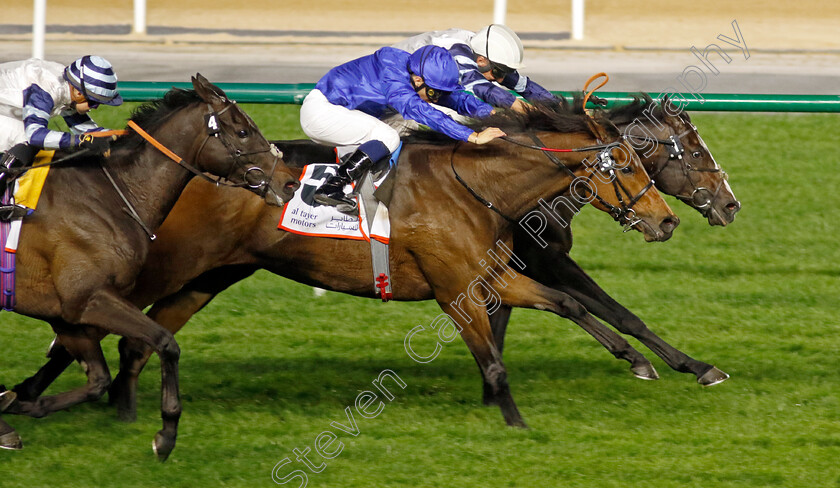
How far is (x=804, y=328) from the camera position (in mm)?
7262

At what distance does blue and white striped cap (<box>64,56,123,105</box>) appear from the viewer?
195 inches

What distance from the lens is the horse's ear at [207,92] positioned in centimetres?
498

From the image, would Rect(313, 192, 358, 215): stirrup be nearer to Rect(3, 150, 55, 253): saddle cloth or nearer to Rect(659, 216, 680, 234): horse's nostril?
Rect(3, 150, 55, 253): saddle cloth

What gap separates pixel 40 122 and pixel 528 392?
266 centimetres

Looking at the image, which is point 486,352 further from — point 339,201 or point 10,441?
point 10,441

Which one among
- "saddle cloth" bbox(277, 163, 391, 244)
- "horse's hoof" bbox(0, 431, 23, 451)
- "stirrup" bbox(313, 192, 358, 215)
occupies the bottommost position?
"horse's hoof" bbox(0, 431, 23, 451)

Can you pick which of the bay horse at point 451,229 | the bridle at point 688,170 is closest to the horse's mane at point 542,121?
the bay horse at point 451,229

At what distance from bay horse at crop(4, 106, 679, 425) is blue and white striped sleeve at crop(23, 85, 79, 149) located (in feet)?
2.95

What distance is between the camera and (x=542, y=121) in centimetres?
569

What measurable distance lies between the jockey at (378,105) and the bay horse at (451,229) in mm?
193

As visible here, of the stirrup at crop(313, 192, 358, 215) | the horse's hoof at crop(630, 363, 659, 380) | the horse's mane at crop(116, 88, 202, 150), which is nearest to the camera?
the horse's mane at crop(116, 88, 202, 150)

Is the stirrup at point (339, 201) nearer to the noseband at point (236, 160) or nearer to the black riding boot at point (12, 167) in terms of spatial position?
the noseband at point (236, 160)

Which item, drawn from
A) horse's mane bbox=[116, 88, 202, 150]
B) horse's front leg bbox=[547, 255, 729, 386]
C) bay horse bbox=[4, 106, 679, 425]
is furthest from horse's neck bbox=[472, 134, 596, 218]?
horse's mane bbox=[116, 88, 202, 150]

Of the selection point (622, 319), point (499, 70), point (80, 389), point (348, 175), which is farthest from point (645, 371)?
point (80, 389)
